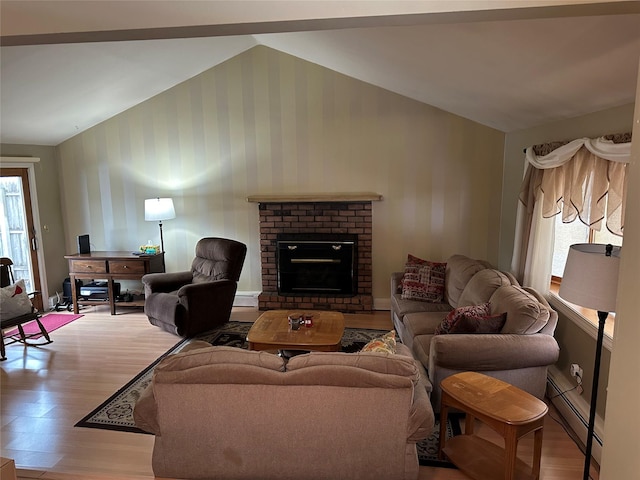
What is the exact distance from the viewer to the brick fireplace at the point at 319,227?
209 inches

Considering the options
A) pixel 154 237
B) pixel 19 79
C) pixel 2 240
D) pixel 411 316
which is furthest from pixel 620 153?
pixel 2 240

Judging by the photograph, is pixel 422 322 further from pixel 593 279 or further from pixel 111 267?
pixel 111 267

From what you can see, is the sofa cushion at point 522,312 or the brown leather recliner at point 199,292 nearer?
the sofa cushion at point 522,312

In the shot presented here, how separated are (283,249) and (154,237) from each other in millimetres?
1829

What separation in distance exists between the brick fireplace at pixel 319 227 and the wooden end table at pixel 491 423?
275 cm

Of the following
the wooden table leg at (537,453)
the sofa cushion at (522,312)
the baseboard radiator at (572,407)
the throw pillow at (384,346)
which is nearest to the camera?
the wooden table leg at (537,453)

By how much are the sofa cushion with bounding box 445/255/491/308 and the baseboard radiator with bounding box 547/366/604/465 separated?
102 centimetres

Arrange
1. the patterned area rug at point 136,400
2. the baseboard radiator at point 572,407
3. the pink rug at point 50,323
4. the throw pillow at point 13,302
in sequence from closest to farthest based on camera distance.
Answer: the baseboard radiator at point 572,407 < the patterned area rug at point 136,400 < the throw pillow at point 13,302 < the pink rug at point 50,323

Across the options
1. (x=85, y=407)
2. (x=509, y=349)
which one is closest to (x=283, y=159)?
(x=85, y=407)

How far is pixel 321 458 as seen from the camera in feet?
7.04

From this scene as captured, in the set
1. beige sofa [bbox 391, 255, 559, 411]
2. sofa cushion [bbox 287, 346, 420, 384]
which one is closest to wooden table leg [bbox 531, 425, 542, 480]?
beige sofa [bbox 391, 255, 559, 411]

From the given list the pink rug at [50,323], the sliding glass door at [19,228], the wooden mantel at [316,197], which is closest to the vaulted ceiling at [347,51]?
the sliding glass door at [19,228]

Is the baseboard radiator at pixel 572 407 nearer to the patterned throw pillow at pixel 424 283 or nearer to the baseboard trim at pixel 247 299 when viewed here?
the patterned throw pillow at pixel 424 283

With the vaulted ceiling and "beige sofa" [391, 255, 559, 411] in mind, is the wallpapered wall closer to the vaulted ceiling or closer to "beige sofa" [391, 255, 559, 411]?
the vaulted ceiling
